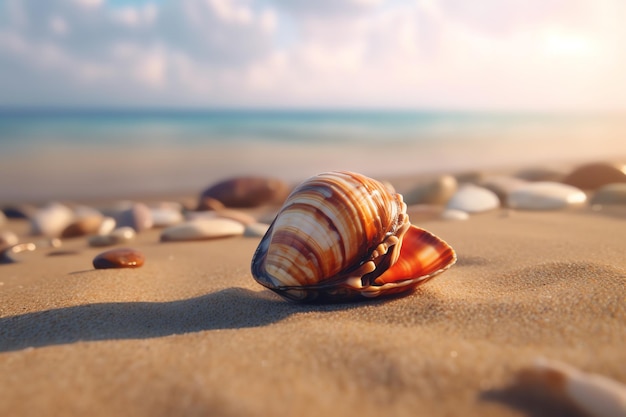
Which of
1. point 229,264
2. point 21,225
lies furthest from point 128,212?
point 229,264

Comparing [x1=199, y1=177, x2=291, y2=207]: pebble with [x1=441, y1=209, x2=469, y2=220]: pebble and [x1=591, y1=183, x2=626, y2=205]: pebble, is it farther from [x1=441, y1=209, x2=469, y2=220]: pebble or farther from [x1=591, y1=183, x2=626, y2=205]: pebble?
[x1=591, y1=183, x2=626, y2=205]: pebble

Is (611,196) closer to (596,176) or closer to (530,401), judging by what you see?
(596,176)

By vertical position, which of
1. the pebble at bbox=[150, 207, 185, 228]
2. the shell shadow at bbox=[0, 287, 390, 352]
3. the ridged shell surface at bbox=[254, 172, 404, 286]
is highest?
the ridged shell surface at bbox=[254, 172, 404, 286]

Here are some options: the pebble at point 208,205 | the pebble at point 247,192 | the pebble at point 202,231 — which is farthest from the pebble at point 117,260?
the pebble at point 247,192

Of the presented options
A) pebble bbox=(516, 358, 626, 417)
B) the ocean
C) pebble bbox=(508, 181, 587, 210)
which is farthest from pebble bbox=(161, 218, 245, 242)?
the ocean

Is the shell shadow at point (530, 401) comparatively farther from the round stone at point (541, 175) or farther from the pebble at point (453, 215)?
the round stone at point (541, 175)

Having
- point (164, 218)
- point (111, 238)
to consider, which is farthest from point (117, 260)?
point (164, 218)

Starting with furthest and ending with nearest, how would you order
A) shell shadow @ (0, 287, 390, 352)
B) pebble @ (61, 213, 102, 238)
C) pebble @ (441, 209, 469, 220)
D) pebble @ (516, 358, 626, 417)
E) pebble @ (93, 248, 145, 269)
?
pebble @ (61, 213, 102, 238) < pebble @ (441, 209, 469, 220) < pebble @ (93, 248, 145, 269) < shell shadow @ (0, 287, 390, 352) < pebble @ (516, 358, 626, 417)
